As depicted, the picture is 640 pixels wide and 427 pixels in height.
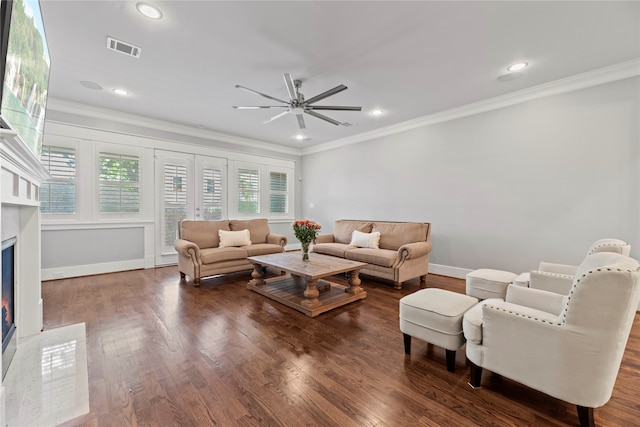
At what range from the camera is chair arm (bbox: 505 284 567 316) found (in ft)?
6.06

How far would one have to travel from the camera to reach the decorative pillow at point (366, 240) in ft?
15.4

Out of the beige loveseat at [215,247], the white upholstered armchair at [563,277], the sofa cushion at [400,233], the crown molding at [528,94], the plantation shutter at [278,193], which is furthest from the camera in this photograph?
the plantation shutter at [278,193]

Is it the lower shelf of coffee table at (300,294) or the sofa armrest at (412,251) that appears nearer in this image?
the lower shelf of coffee table at (300,294)

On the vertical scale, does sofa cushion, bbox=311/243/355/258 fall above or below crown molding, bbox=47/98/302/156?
below

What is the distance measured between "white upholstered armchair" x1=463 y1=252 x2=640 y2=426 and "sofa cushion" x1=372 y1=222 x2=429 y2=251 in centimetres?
277

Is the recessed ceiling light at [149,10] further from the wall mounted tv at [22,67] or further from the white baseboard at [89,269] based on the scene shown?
the white baseboard at [89,269]

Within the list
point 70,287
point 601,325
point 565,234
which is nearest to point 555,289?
point 601,325

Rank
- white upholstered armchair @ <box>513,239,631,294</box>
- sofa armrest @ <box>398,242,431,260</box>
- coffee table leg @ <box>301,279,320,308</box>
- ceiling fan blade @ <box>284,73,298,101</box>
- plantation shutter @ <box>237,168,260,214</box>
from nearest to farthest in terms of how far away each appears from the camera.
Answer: white upholstered armchair @ <box>513,239,631,294</box> → ceiling fan blade @ <box>284,73,298,101</box> → coffee table leg @ <box>301,279,320,308</box> → sofa armrest @ <box>398,242,431,260</box> → plantation shutter @ <box>237,168,260,214</box>

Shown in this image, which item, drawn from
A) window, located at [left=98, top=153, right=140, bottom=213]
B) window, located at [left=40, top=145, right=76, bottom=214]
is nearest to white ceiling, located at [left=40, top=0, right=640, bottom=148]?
window, located at [left=40, top=145, right=76, bottom=214]

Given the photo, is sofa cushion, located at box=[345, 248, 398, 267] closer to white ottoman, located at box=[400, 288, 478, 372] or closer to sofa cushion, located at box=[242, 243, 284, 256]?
sofa cushion, located at box=[242, 243, 284, 256]

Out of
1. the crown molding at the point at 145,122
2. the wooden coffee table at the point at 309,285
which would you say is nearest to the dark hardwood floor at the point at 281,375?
the wooden coffee table at the point at 309,285

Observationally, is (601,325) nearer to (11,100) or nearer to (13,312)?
(11,100)

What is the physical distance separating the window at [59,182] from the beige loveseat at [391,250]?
4139 mm

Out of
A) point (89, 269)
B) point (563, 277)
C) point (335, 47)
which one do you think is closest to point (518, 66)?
point (335, 47)
